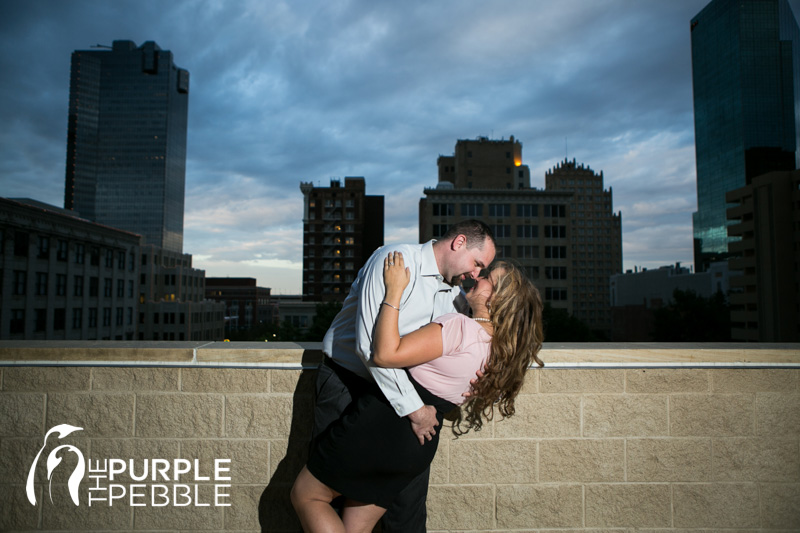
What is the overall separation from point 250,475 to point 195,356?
69 cm

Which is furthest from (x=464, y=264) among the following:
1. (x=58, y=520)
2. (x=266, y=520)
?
(x=58, y=520)

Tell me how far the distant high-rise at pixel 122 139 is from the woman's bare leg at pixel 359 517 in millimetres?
149268

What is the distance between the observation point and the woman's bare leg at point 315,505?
64.4 inches

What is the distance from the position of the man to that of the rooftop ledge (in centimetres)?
34

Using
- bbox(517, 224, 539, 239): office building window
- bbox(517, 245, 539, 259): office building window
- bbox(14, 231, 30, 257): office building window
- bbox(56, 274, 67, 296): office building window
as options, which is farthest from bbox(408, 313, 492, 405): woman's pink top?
bbox(517, 224, 539, 239): office building window

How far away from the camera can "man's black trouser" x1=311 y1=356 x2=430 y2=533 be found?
182 centimetres

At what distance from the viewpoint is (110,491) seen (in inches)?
84.9

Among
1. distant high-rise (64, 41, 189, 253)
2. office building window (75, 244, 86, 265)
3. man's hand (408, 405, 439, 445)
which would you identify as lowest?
man's hand (408, 405, 439, 445)

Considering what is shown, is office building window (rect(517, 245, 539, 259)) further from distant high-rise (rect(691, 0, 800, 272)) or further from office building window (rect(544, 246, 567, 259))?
distant high-rise (rect(691, 0, 800, 272))

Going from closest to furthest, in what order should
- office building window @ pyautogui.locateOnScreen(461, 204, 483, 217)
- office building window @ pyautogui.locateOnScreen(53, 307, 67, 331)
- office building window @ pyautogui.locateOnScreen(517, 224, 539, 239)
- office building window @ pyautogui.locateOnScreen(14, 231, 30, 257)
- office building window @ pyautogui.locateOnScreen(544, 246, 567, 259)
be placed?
1. office building window @ pyautogui.locateOnScreen(14, 231, 30, 257)
2. office building window @ pyautogui.locateOnScreen(53, 307, 67, 331)
3. office building window @ pyautogui.locateOnScreen(461, 204, 483, 217)
4. office building window @ pyautogui.locateOnScreen(544, 246, 567, 259)
5. office building window @ pyautogui.locateOnScreen(517, 224, 539, 239)

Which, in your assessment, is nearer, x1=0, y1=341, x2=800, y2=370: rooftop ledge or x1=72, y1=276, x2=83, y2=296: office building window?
x1=0, y1=341, x2=800, y2=370: rooftop ledge

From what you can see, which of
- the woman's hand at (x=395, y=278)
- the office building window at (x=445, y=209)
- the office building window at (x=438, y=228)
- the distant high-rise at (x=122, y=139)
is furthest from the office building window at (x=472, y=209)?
the distant high-rise at (x=122, y=139)

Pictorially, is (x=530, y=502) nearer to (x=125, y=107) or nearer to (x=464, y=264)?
(x=464, y=264)

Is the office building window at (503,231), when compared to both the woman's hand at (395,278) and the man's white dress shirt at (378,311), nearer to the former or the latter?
the man's white dress shirt at (378,311)
